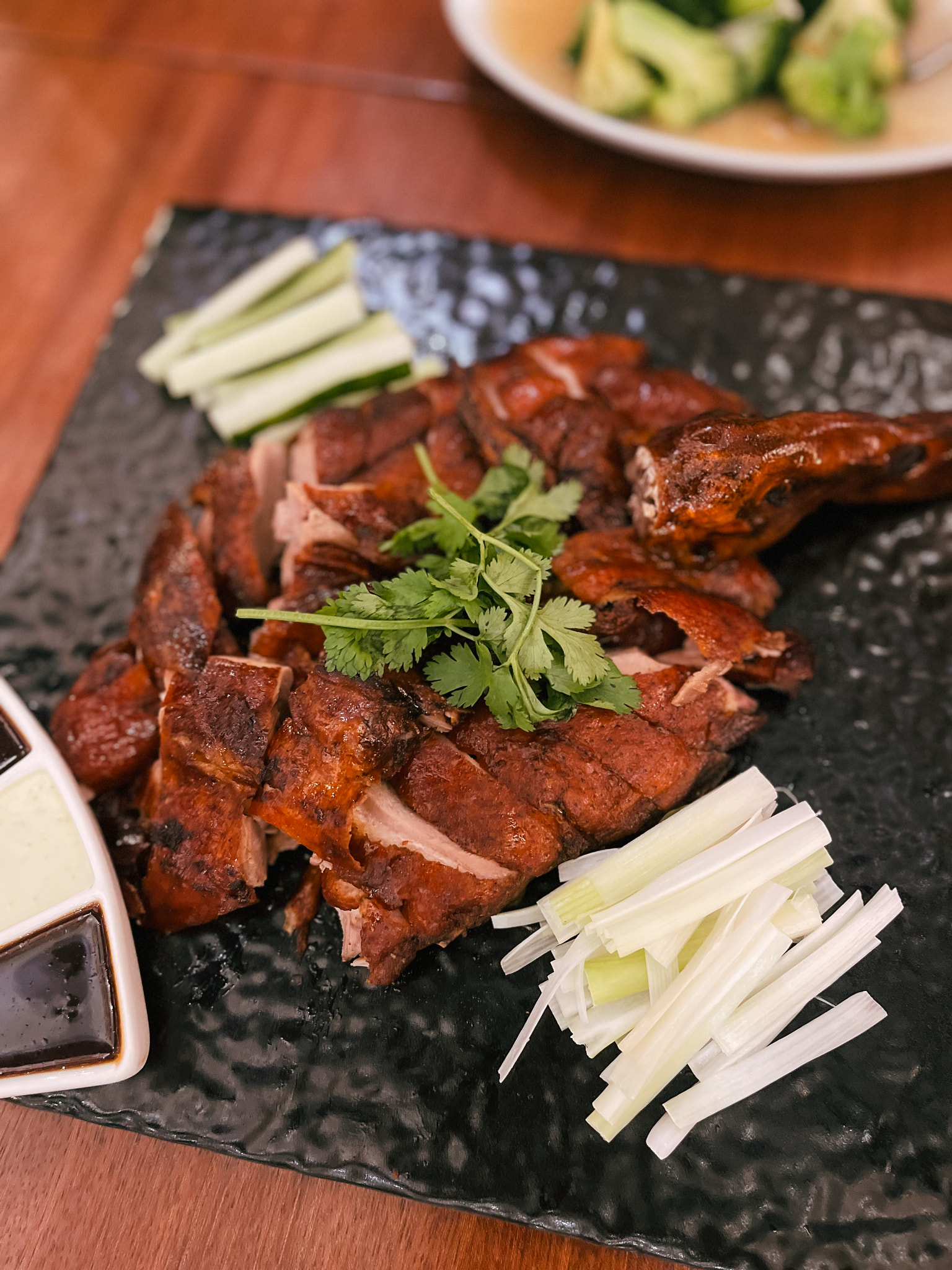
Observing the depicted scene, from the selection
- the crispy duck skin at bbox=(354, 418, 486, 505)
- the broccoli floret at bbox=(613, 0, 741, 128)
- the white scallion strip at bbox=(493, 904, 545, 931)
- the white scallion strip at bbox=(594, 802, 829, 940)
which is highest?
the broccoli floret at bbox=(613, 0, 741, 128)

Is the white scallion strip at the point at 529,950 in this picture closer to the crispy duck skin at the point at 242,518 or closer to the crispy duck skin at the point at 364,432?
the crispy duck skin at the point at 242,518

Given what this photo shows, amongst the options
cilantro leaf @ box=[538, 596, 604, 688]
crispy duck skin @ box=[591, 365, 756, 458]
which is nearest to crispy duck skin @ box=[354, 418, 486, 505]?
crispy duck skin @ box=[591, 365, 756, 458]

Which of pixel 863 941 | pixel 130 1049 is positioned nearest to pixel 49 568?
pixel 130 1049

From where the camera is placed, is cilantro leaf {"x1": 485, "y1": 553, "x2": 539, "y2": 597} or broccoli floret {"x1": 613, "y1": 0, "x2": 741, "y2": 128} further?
broccoli floret {"x1": 613, "y1": 0, "x2": 741, "y2": 128}

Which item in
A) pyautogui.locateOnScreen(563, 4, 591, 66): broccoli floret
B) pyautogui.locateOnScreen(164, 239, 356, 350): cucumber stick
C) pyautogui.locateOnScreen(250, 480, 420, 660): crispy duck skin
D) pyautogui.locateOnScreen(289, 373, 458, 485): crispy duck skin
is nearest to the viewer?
pyautogui.locateOnScreen(250, 480, 420, 660): crispy duck skin

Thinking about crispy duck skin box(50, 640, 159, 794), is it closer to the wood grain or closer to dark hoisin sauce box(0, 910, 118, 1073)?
dark hoisin sauce box(0, 910, 118, 1073)

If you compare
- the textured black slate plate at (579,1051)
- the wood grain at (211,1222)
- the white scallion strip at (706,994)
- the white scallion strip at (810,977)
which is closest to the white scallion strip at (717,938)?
the white scallion strip at (706,994)

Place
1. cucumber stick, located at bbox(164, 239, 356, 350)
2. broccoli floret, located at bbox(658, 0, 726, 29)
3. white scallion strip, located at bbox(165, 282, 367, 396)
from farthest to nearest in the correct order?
broccoli floret, located at bbox(658, 0, 726, 29) < cucumber stick, located at bbox(164, 239, 356, 350) < white scallion strip, located at bbox(165, 282, 367, 396)
